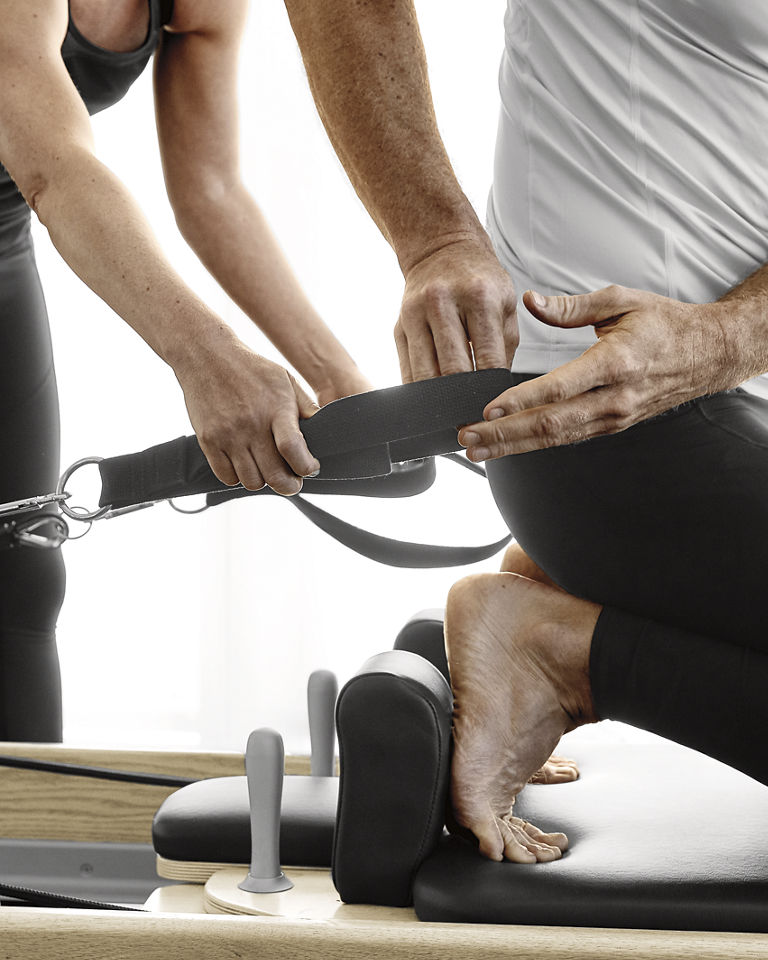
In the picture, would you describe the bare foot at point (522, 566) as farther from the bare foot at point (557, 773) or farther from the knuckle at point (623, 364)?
the knuckle at point (623, 364)

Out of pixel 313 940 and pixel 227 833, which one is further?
pixel 227 833

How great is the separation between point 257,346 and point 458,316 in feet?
6.46

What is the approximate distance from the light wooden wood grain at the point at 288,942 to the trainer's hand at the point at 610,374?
0.93 ft

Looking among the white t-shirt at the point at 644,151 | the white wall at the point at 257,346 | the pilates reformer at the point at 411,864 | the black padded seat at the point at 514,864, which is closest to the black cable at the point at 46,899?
the pilates reformer at the point at 411,864

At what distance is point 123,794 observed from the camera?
1.19m

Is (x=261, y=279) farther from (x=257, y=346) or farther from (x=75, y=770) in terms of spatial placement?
(x=257, y=346)

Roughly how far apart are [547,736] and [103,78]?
853mm

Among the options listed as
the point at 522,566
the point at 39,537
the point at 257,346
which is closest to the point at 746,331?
the point at 522,566

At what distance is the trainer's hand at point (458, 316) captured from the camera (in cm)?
73

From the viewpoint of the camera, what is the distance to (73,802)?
1.19 meters

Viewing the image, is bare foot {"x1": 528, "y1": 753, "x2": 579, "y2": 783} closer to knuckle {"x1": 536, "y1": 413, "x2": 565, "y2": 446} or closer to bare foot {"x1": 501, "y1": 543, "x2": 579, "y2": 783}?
bare foot {"x1": 501, "y1": 543, "x2": 579, "y2": 783}

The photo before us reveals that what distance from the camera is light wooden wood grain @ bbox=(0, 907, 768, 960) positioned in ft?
1.96

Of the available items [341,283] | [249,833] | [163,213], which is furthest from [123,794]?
[163,213]

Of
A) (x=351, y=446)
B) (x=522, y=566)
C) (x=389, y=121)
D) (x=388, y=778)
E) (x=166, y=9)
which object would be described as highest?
(x=166, y=9)
